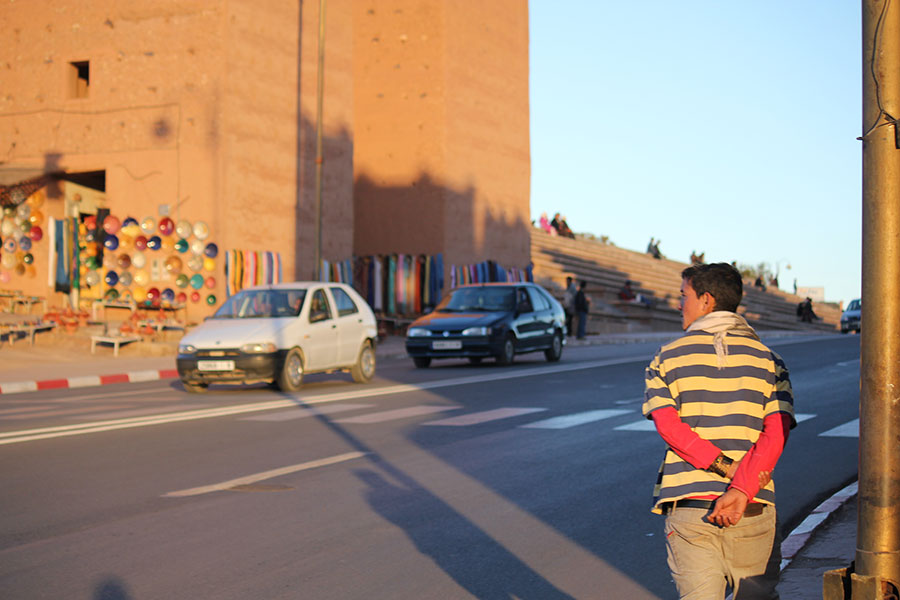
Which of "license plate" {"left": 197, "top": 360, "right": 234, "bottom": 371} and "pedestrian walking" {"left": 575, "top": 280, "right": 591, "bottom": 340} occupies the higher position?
"pedestrian walking" {"left": 575, "top": 280, "right": 591, "bottom": 340}

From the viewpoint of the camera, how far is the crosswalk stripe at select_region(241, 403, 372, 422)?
42.6 ft

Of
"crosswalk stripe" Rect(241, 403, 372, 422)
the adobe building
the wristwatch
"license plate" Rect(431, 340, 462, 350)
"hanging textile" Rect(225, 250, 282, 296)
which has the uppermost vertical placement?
the adobe building

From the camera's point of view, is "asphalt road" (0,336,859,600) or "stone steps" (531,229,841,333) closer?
"asphalt road" (0,336,859,600)

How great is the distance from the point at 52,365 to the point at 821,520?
59.4 ft

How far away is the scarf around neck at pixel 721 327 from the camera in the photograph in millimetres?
3722

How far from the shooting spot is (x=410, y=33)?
37.2m

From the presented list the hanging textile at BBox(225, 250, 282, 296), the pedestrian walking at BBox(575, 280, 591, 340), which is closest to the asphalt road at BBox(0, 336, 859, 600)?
the hanging textile at BBox(225, 250, 282, 296)

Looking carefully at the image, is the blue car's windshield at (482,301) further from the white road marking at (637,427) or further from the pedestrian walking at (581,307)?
the pedestrian walking at (581,307)

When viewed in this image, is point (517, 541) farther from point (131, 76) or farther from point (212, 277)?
point (131, 76)

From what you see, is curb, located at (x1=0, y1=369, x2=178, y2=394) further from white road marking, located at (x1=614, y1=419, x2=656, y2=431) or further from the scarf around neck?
the scarf around neck

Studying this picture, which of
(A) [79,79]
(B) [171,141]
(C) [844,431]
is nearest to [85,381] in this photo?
(B) [171,141]

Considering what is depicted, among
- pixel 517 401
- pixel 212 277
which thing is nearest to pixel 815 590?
pixel 517 401

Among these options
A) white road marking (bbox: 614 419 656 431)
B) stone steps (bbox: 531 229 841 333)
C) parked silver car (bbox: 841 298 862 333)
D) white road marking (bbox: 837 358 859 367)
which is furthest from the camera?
parked silver car (bbox: 841 298 862 333)

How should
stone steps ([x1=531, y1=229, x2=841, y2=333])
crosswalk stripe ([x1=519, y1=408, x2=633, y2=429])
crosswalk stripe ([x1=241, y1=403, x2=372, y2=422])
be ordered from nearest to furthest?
crosswalk stripe ([x1=519, y1=408, x2=633, y2=429]) < crosswalk stripe ([x1=241, y1=403, x2=372, y2=422]) < stone steps ([x1=531, y1=229, x2=841, y2=333])
